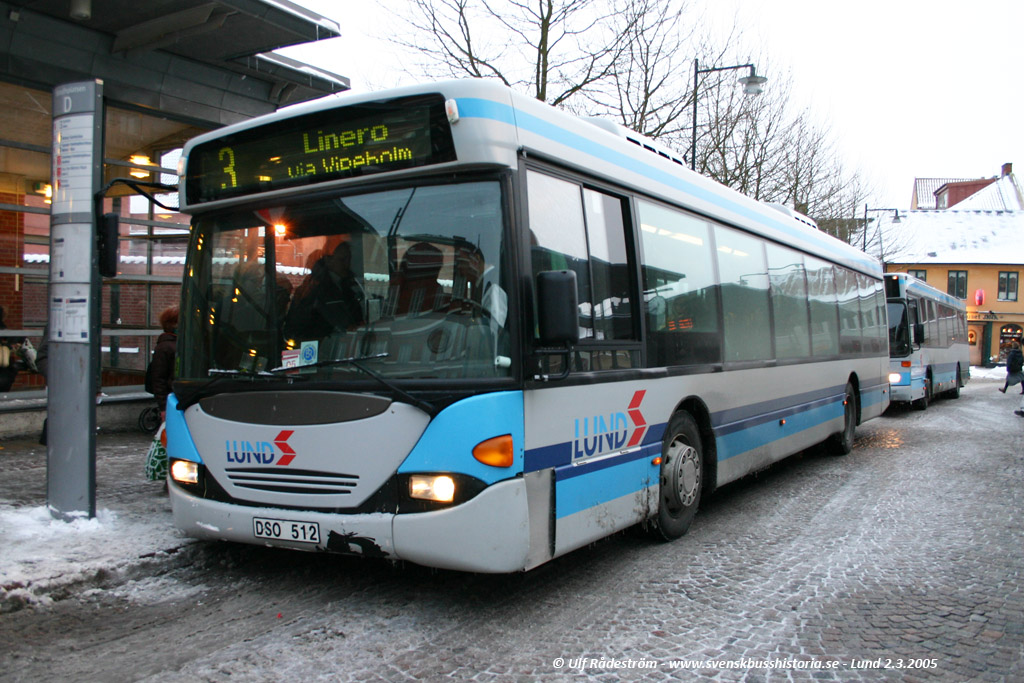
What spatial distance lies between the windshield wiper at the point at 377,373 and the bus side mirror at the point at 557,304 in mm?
741

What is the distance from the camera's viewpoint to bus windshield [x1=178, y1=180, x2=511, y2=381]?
4.36 m

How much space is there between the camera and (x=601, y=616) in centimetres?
464

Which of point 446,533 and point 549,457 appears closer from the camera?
point 446,533

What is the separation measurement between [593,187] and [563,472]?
190 centimetres

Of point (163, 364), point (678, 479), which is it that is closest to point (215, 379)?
point (163, 364)

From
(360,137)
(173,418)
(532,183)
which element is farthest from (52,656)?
(532,183)

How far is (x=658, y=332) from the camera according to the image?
599 centimetres

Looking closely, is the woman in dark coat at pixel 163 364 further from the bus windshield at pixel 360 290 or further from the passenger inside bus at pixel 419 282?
the passenger inside bus at pixel 419 282

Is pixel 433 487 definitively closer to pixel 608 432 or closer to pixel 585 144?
pixel 608 432

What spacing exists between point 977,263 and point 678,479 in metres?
63.6

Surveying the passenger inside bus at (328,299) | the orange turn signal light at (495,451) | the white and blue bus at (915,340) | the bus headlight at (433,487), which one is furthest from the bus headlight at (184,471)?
the white and blue bus at (915,340)

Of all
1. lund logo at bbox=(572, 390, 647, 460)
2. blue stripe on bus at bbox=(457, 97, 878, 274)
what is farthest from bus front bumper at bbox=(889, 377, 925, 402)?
lund logo at bbox=(572, 390, 647, 460)

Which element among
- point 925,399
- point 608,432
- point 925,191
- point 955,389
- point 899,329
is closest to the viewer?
point 608,432

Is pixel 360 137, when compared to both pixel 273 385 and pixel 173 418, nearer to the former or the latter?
pixel 273 385
